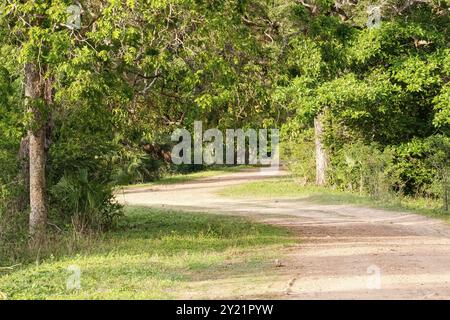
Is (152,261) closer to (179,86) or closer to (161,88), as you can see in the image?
(179,86)

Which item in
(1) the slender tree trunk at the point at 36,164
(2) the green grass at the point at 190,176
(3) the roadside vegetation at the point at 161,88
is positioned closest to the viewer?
(3) the roadside vegetation at the point at 161,88

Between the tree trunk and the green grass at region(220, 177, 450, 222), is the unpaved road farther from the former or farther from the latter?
the tree trunk

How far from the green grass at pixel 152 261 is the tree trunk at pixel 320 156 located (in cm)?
1304

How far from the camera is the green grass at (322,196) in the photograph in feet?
86.5

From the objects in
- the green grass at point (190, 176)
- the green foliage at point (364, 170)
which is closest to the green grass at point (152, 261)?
the green foliage at point (364, 170)

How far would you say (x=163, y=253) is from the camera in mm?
16406

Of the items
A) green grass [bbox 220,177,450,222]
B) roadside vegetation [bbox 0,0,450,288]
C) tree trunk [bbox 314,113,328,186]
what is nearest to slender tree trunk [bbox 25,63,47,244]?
roadside vegetation [bbox 0,0,450,288]

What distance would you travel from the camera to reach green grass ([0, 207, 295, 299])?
39.2 ft

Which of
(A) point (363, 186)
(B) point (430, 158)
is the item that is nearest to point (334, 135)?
(A) point (363, 186)

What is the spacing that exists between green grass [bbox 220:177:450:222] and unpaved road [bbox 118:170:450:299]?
35.0 inches

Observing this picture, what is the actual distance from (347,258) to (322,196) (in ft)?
56.1

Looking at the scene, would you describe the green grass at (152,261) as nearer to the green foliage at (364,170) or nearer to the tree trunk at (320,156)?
the green foliage at (364,170)

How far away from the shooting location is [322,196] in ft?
104

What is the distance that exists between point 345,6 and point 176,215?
12.3 metres
